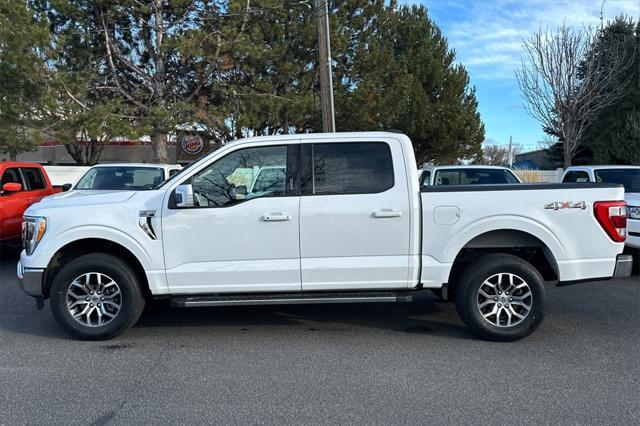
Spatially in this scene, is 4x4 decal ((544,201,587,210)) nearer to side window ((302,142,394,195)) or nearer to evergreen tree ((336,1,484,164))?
side window ((302,142,394,195))

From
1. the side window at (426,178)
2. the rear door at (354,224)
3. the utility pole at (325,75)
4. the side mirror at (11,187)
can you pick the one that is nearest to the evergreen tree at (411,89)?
the utility pole at (325,75)

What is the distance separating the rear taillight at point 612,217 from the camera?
498cm

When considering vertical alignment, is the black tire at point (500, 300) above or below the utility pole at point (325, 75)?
below

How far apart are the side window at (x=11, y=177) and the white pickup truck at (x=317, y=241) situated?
4.85 metres

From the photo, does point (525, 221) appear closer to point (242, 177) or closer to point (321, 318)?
point (321, 318)

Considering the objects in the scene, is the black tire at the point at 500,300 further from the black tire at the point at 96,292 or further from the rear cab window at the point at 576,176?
the rear cab window at the point at 576,176

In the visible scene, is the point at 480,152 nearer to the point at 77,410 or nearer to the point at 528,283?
the point at 528,283

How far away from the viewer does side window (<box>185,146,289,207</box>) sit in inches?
199

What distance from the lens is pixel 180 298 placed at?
506 cm

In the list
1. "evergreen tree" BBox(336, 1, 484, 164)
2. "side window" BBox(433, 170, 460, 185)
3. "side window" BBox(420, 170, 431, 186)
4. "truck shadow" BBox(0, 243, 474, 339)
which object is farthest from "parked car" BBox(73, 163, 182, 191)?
"evergreen tree" BBox(336, 1, 484, 164)

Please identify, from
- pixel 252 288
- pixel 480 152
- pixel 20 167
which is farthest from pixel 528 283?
pixel 480 152

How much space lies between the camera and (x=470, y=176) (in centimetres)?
1088

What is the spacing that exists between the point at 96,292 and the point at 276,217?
77.5 inches

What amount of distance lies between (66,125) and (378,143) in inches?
561
